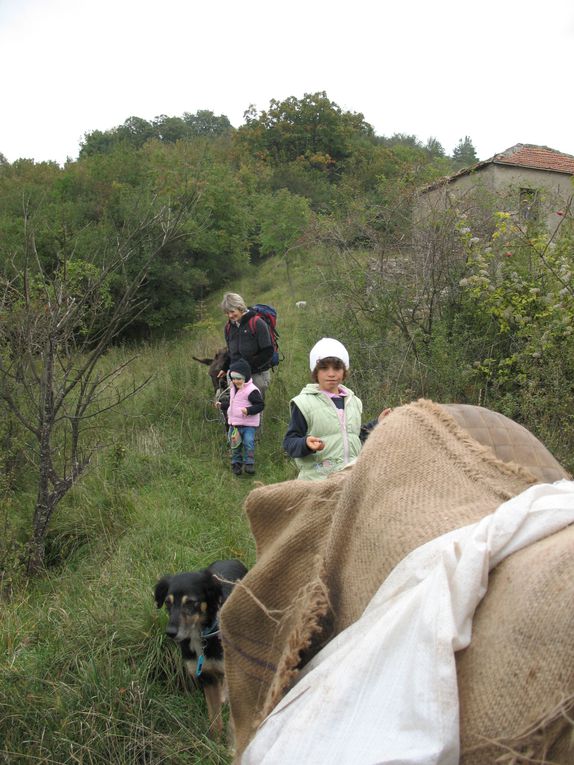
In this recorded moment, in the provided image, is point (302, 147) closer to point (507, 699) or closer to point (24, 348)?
point (24, 348)

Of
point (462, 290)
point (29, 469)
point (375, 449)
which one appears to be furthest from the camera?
point (462, 290)

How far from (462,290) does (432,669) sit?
7.78 metres

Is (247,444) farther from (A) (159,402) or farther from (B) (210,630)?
(B) (210,630)

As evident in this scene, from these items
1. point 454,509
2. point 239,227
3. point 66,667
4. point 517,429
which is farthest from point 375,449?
point 239,227

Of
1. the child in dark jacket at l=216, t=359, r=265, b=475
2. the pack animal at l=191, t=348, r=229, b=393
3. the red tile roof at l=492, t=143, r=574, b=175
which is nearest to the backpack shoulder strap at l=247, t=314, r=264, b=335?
the child in dark jacket at l=216, t=359, r=265, b=475

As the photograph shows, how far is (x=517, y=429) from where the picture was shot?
1930mm

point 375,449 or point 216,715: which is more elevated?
point 375,449

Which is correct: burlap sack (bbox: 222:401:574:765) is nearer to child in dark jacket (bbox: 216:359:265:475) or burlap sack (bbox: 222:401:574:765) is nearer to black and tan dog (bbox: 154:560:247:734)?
black and tan dog (bbox: 154:560:247:734)

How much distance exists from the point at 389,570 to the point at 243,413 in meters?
6.01

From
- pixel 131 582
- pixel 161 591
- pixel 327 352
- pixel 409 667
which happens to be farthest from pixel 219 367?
pixel 409 667

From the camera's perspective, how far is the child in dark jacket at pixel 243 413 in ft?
24.2

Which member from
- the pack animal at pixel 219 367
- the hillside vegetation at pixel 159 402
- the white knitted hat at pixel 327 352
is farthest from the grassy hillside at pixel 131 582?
the white knitted hat at pixel 327 352

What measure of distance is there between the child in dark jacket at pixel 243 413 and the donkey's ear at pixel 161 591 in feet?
11.6

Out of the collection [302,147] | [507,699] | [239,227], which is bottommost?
[507,699]
